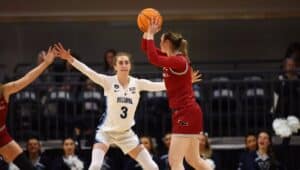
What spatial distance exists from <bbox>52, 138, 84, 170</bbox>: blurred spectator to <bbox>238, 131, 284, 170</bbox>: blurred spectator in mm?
2193

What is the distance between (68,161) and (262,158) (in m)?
2.55

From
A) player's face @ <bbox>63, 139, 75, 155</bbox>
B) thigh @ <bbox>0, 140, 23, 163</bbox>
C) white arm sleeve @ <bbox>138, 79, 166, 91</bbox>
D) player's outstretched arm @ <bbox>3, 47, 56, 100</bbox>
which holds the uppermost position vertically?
player's outstretched arm @ <bbox>3, 47, 56, 100</bbox>

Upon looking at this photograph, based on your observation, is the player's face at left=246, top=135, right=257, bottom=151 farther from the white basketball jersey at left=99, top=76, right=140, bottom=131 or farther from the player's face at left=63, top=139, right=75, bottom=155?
the white basketball jersey at left=99, top=76, right=140, bottom=131

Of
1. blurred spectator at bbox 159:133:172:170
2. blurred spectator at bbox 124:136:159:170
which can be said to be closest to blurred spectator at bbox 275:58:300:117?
blurred spectator at bbox 159:133:172:170

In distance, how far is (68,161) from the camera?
10844 mm

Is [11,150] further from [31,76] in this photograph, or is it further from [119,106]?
[119,106]

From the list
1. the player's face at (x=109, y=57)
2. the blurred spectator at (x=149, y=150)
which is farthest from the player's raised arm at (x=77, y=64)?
the player's face at (x=109, y=57)

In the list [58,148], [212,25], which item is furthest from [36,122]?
[212,25]

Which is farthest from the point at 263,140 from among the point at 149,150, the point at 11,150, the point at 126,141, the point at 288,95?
the point at 11,150

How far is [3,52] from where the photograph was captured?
14.5 metres

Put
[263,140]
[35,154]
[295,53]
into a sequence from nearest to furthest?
[263,140] < [35,154] < [295,53]

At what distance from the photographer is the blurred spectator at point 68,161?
35.4ft

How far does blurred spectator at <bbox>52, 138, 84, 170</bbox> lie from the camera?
10.8 metres

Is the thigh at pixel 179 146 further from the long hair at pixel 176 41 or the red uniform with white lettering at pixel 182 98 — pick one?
the long hair at pixel 176 41
